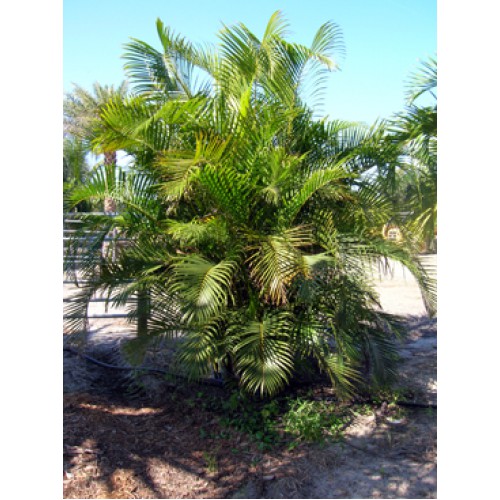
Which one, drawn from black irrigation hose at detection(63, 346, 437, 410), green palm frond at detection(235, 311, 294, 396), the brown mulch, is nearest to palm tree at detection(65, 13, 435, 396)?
green palm frond at detection(235, 311, 294, 396)

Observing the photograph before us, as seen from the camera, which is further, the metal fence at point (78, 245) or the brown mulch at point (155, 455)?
the metal fence at point (78, 245)

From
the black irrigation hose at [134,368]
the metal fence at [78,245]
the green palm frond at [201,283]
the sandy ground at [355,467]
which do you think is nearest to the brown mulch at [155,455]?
the sandy ground at [355,467]

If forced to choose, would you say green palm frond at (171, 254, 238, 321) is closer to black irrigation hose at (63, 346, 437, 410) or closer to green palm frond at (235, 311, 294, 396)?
green palm frond at (235, 311, 294, 396)

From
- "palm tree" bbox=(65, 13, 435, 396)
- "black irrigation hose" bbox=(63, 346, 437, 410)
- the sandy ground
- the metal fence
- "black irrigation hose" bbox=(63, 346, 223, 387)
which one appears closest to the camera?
the sandy ground

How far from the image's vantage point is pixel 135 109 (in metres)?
3.57

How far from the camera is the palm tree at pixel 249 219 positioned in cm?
355

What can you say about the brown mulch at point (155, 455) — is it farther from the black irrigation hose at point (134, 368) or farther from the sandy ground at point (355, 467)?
the black irrigation hose at point (134, 368)

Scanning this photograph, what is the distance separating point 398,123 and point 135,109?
196cm

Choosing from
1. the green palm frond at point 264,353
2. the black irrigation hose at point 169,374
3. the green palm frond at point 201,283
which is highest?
the green palm frond at point 201,283

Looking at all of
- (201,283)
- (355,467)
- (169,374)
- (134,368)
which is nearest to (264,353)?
(201,283)

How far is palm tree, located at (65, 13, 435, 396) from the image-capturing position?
140 inches

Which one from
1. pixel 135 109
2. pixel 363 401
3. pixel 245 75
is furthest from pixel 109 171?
pixel 363 401

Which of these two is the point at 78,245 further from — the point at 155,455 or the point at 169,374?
the point at 155,455

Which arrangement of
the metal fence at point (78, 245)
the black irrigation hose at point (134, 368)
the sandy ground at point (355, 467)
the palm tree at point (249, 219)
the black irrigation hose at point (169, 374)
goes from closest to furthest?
the sandy ground at point (355, 467) → the palm tree at point (249, 219) → the metal fence at point (78, 245) → the black irrigation hose at point (169, 374) → the black irrigation hose at point (134, 368)
